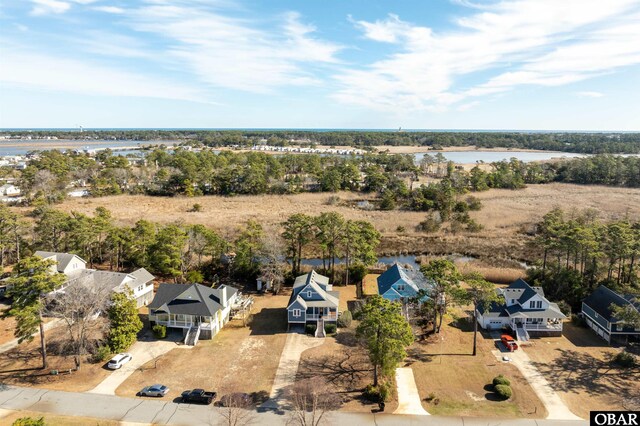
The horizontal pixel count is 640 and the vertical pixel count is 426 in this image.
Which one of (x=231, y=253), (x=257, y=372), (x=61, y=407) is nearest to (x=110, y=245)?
(x=231, y=253)

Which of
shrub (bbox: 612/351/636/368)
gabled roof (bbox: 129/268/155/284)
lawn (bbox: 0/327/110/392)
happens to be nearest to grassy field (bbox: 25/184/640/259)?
gabled roof (bbox: 129/268/155/284)

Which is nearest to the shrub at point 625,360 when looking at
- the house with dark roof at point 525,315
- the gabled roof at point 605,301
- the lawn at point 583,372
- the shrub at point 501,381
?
the lawn at point 583,372

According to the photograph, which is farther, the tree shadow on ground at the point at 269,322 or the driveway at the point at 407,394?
the tree shadow on ground at the point at 269,322

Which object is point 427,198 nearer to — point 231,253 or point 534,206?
point 534,206

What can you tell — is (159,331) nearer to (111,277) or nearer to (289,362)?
(111,277)

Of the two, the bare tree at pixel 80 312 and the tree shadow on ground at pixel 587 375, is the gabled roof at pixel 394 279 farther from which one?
the bare tree at pixel 80 312

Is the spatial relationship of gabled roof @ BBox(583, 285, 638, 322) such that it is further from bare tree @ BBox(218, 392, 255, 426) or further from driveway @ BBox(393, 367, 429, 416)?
bare tree @ BBox(218, 392, 255, 426)
